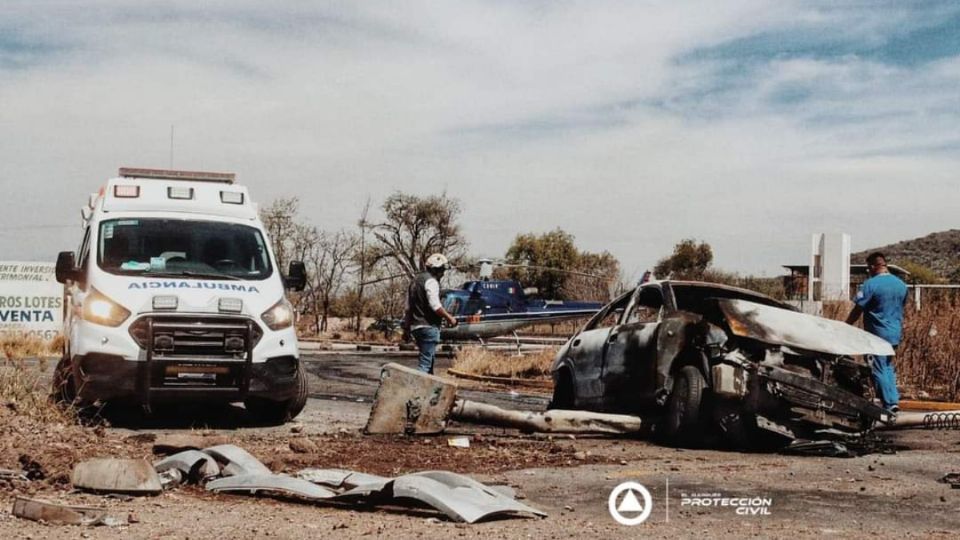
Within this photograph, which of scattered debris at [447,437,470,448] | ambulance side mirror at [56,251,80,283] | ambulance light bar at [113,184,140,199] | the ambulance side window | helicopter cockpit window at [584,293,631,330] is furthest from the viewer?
ambulance light bar at [113,184,140,199]

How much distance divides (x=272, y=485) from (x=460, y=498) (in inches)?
54.9

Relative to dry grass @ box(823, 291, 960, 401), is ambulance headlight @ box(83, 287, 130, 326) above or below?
above

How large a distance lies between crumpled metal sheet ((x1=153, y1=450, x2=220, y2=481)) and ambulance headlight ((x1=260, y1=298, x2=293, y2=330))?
151 inches

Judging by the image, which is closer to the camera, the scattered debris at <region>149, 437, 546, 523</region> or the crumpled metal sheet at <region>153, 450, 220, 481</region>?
the scattered debris at <region>149, 437, 546, 523</region>

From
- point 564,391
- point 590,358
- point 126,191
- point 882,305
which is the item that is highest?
point 126,191

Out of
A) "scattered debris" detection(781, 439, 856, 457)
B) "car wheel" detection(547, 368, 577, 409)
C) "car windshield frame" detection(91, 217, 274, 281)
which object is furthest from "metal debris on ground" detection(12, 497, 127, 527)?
"car wheel" detection(547, 368, 577, 409)

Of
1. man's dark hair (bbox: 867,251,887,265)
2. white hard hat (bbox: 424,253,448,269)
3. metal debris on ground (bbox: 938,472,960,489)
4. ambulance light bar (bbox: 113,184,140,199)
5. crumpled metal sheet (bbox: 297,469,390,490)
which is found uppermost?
ambulance light bar (bbox: 113,184,140,199)

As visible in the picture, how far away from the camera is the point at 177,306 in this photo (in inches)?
469

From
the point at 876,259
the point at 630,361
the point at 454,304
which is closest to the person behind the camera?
the point at 630,361

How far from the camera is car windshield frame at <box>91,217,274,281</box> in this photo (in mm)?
12469

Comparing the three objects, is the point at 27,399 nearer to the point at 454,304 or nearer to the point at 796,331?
the point at 796,331

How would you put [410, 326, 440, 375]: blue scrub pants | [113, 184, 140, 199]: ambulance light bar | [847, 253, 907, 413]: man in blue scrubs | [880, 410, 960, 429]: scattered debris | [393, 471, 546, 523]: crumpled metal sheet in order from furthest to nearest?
[410, 326, 440, 375]: blue scrub pants
[847, 253, 907, 413]: man in blue scrubs
[113, 184, 140, 199]: ambulance light bar
[880, 410, 960, 429]: scattered debris
[393, 471, 546, 523]: crumpled metal sheet

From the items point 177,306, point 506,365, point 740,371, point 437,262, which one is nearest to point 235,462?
point 177,306

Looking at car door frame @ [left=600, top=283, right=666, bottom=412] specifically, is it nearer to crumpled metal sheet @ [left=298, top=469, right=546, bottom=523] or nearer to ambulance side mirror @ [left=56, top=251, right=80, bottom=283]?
crumpled metal sheet @ [left=298, top=469, right=546, bottom=523]
